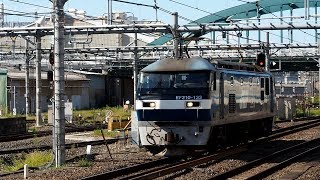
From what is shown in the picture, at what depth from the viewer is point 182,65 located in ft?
58.6

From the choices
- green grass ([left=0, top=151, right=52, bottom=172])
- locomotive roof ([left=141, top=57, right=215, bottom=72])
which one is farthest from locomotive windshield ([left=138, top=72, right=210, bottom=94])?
green grass ([left=0, top=151, right=52, bottom=172])

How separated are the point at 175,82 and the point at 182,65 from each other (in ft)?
2.02

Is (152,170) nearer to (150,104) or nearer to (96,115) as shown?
(150,104)

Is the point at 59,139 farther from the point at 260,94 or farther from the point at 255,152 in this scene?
the point at 260,94

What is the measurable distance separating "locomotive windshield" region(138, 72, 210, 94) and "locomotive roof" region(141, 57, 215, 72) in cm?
13

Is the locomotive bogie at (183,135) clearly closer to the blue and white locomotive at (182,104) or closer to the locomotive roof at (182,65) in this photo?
the blue and white locomotive at (182,104)

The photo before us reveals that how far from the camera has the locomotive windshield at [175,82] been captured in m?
17.4

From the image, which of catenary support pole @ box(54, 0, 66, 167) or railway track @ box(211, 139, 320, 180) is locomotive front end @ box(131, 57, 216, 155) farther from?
catenary support pole @ box(54, 0, 66, 167)

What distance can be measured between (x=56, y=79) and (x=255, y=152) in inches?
292

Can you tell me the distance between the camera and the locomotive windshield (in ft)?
57.0

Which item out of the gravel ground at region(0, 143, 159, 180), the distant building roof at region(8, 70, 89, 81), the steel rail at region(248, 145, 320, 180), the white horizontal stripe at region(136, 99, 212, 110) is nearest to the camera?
the steel rail at region(248, 145, 320, 180)

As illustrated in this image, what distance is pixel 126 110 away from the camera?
5372cm

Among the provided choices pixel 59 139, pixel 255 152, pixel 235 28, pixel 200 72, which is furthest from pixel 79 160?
pixel 235 28

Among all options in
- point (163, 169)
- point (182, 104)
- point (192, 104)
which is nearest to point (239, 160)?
point (192, 104)
